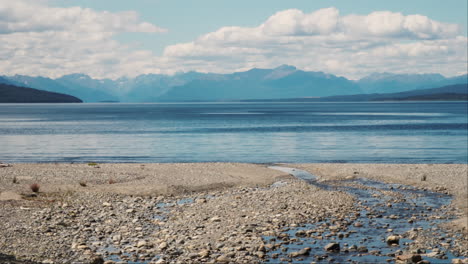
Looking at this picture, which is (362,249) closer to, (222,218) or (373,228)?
(373,228)

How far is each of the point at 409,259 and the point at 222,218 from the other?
436 inches

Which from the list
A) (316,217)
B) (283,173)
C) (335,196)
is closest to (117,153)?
(283,173)

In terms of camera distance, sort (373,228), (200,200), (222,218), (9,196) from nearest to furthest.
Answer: (373,228) → (222,218) → (9,196) → (200,200)

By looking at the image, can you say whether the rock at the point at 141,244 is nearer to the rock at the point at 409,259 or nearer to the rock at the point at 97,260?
the rock at the point at 97,260

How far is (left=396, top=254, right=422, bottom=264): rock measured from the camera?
21594mm

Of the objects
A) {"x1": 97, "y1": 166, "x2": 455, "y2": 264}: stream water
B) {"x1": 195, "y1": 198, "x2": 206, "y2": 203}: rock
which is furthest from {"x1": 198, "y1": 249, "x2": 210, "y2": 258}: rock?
{"x1": 195, "y1": 198, "x2": 206, "y2": 203}: rock

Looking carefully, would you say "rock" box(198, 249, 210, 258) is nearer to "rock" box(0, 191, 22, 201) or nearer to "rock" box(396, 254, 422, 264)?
"rock" box(396, 254, 422, 264)

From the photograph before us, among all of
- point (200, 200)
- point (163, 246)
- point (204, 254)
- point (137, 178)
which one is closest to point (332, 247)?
point (204, 254)

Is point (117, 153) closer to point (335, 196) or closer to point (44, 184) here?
point (44, 184)

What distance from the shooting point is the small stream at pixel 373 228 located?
22531 mm

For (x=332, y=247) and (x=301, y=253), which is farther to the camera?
(x=332, y=247)

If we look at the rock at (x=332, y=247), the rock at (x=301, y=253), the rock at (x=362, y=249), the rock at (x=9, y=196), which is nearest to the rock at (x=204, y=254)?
the rock at (x=301, y=253)

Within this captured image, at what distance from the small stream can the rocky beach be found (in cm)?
6

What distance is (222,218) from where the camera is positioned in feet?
95.1
